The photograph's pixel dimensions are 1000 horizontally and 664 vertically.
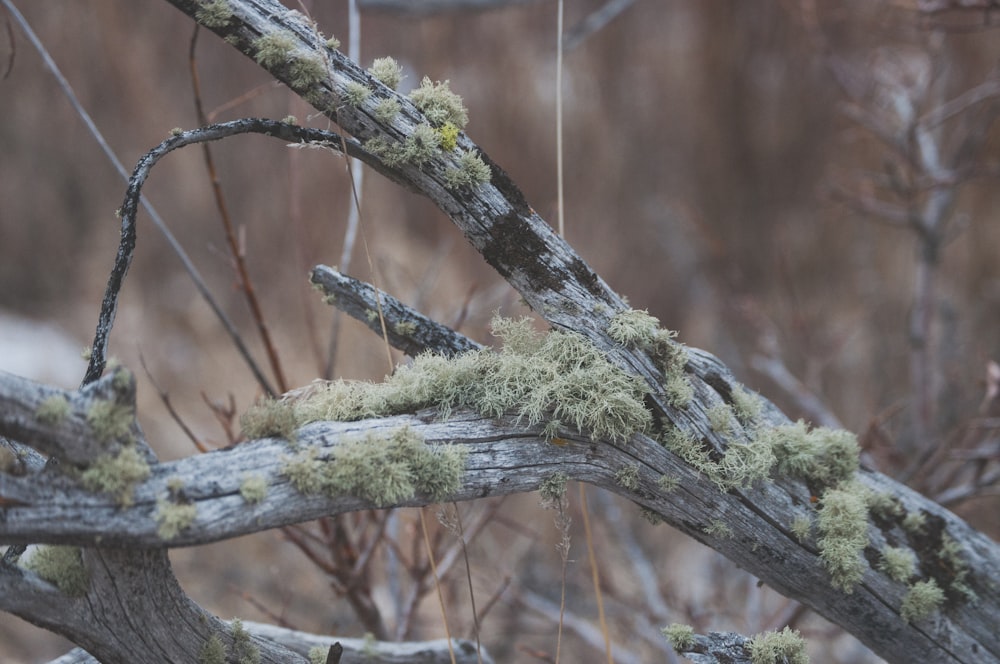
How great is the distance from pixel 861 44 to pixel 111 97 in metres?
4.86

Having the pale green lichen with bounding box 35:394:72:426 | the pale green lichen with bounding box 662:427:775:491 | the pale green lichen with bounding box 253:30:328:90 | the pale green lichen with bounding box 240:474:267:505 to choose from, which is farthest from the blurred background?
the pale green lichen with bounding box 35:394:72:426

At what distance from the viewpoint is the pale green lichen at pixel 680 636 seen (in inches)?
44.6

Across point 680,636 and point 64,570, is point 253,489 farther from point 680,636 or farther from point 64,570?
point 680,636

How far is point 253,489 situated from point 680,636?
0.66 metres

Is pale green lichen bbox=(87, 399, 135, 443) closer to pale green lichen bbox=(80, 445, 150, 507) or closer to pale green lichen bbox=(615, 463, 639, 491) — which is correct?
pale green lichen bbox=(80, 445, 150, 507)

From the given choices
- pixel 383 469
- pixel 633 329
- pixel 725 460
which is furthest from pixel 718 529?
pixel 383 469

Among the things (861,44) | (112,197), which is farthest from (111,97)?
(861,44)

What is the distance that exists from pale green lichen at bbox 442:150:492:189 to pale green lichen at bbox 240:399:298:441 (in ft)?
1.37

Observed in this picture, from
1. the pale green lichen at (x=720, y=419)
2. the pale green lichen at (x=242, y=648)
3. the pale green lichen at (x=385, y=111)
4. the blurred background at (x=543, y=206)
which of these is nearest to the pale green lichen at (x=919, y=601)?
the pale green lichen at (x=720, y=419)

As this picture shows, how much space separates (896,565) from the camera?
1.39 metres

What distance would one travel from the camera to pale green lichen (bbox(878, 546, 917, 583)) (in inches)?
54.8

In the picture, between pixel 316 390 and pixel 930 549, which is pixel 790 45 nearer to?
pixel 930 549

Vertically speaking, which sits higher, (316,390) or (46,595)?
(316,390)

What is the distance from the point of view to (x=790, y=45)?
460cm
